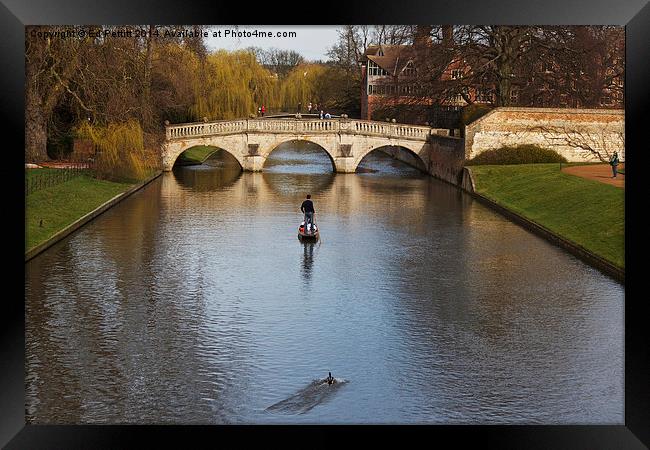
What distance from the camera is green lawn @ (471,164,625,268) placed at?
28750 millimetres

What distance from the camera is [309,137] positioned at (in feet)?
190

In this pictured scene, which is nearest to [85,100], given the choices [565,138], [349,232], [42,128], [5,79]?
[42,128]

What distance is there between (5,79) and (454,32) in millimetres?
43404

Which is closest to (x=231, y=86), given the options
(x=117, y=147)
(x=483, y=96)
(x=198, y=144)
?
(x=198, y=144)

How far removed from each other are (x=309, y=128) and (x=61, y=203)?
25.0 metres

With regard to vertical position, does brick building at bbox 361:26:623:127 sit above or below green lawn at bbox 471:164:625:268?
above

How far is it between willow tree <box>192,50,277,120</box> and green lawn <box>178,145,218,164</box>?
3.64 metres

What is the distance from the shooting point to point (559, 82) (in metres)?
53.6

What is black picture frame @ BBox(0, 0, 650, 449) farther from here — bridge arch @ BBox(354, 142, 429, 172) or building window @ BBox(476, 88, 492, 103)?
bridge arch @ BBox(354, 142, 429, 172)

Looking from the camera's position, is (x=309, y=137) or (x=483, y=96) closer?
(x=483, y=96)

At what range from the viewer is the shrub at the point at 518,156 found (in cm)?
4853

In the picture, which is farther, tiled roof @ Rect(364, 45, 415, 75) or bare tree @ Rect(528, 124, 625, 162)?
tiled roof @ Rect(364, 45, 415, 75)

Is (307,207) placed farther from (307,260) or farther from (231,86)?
(231,86)

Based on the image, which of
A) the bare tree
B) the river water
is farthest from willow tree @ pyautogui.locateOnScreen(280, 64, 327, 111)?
the river water
